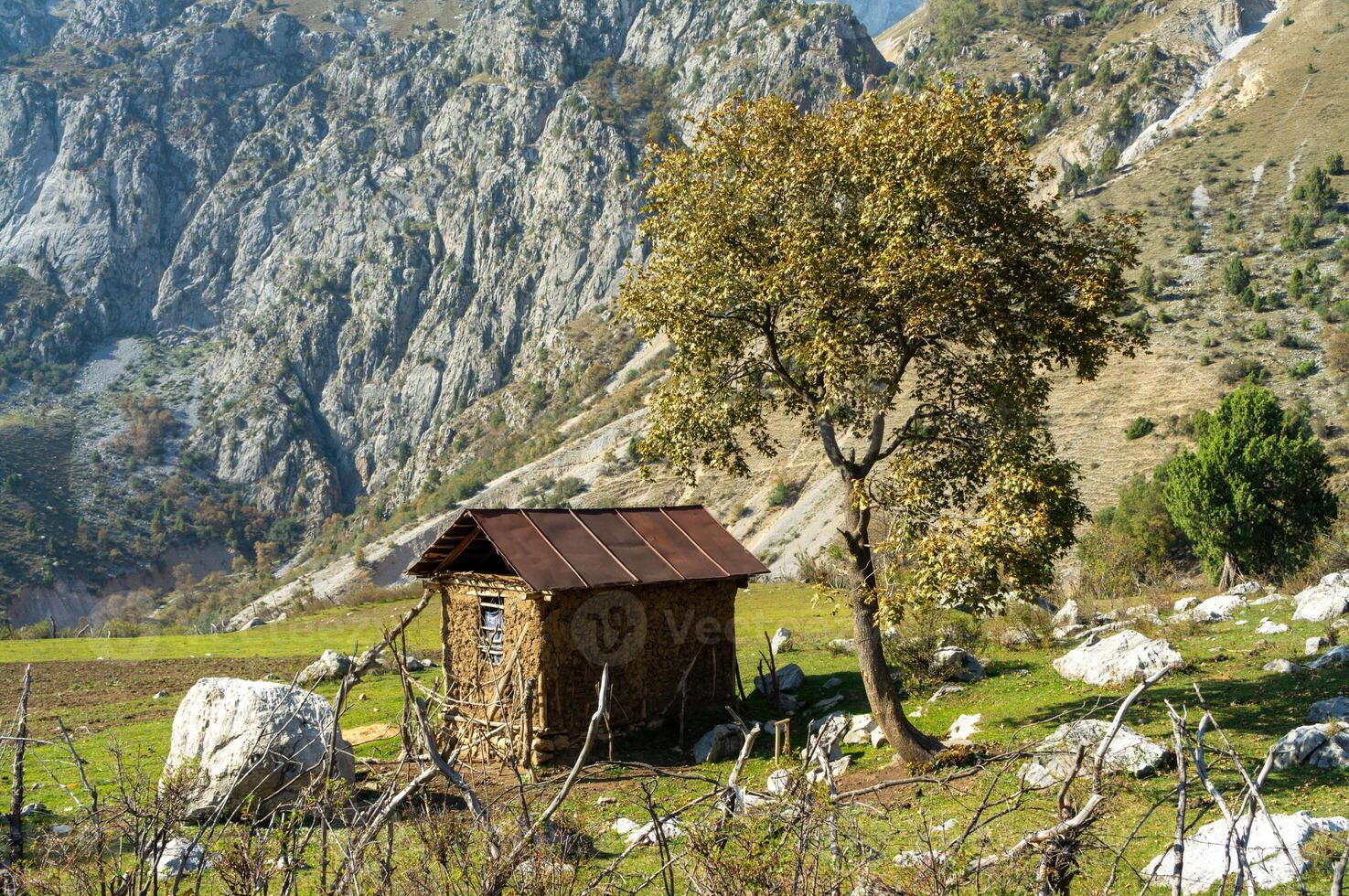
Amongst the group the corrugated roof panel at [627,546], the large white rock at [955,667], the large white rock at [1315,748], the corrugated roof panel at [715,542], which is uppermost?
the corrugated roof panel at [627,546]

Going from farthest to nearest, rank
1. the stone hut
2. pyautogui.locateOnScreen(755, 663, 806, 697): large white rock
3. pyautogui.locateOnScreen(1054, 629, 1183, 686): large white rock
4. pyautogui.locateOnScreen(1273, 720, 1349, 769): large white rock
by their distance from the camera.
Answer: pyautogui.locateOnScreen(755, 663, 806, 697): large white rock → the stone hut → pyautogui.locateOnScreen(1054, 629, 1183, 686): large white rock → pyautogui.locateOnScreen(1273, 720, 1349, 769): large white rock

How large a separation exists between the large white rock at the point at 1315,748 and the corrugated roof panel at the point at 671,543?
9922 mm

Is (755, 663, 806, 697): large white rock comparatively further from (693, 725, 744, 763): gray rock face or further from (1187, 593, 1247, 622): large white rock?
(1187, 593, 1247, 622): large white rock

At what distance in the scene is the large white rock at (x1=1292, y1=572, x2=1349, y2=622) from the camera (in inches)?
790

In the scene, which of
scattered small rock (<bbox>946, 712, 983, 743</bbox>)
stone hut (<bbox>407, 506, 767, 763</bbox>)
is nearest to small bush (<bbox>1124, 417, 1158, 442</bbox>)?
stone hut (<bbox>407, 506, 767, 763</bbox>)

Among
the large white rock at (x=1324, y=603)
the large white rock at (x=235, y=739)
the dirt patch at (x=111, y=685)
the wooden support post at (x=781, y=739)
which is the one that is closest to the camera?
the wooden support post at (x=781, y=739)

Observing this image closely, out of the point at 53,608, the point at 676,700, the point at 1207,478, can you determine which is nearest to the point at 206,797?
the point at 676,700

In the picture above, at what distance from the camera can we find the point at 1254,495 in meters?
31.1

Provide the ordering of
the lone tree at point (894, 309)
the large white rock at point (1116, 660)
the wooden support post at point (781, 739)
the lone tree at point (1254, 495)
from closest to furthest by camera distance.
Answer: the wooden support post at point (781, 739)
the lone tree at point (894, 309)
the large white rock at point (1116, 660)
the lone tree at point (1254, 495)

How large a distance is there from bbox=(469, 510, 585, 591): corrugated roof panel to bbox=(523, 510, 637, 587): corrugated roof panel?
0.62ft

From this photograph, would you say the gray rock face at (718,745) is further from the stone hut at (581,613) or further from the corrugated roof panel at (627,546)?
the corrugated roof panel at (627,546)

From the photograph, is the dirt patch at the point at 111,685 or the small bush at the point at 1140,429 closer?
the dirt patch at the point at 111,685

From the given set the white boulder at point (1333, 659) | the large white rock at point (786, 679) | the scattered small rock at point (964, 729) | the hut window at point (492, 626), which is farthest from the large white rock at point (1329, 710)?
the hut window at point (492, 626)

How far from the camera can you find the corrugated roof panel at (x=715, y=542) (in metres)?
19.6
